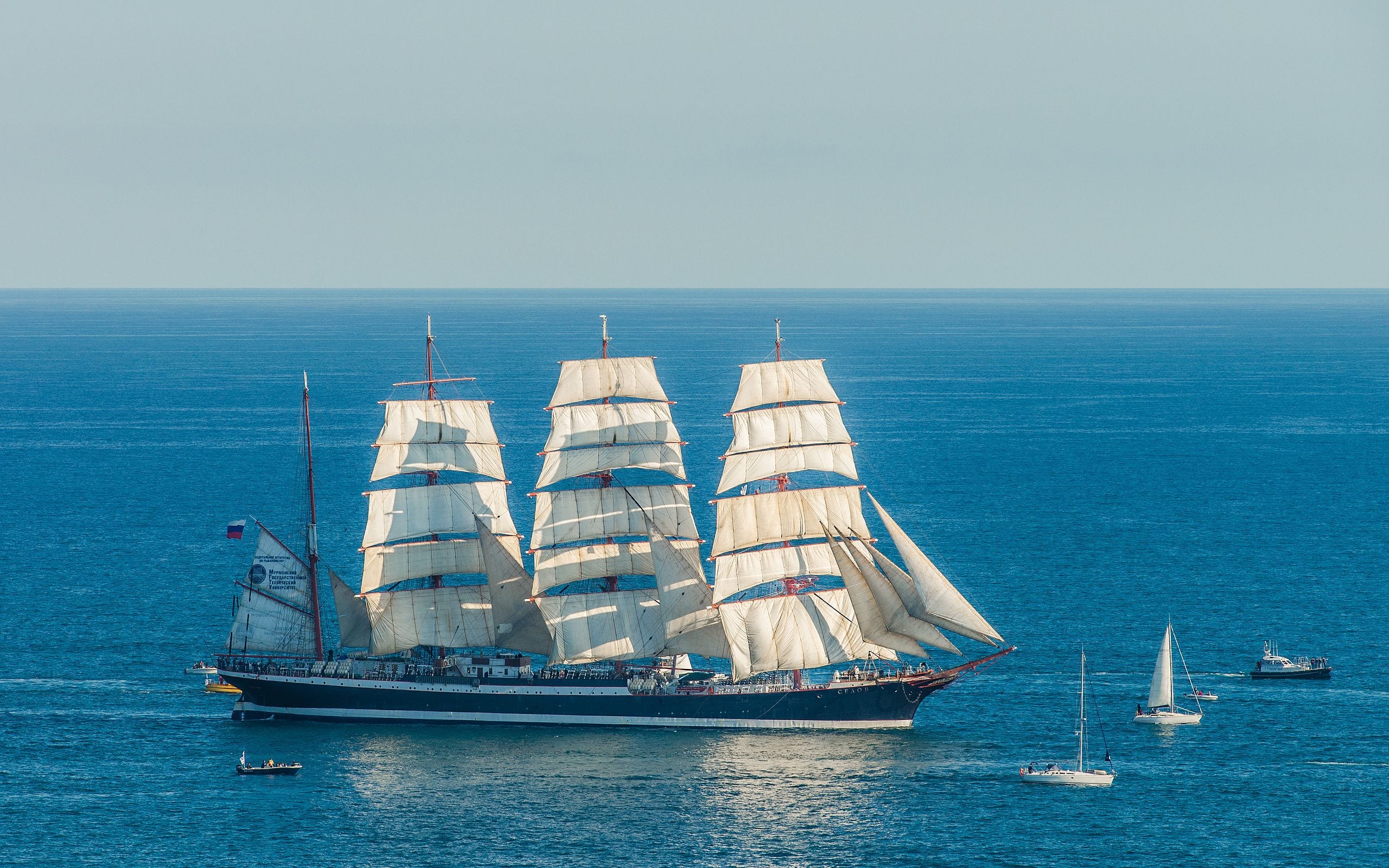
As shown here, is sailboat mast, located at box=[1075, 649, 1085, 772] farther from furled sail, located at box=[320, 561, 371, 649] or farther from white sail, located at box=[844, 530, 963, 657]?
furled sail, located at box=[320, 561, 371, 649]

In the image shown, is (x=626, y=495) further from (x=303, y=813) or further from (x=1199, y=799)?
(x=1199, y=799)

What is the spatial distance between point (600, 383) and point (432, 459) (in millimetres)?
11729

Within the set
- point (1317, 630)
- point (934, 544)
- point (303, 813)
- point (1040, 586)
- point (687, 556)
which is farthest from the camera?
point (934, 544)

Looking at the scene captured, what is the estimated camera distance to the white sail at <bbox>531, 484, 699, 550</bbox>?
105 meters

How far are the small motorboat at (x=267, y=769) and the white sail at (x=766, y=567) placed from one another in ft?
88.1

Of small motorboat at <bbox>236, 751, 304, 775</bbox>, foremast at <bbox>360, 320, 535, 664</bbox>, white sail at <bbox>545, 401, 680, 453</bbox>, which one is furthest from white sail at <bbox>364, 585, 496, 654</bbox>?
small motorboat at <bbox>236, 751, 304, 775</bbox>

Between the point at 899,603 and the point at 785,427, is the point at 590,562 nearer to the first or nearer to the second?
the point at 785,427

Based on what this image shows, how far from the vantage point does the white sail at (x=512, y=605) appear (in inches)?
4188

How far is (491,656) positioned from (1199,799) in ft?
144

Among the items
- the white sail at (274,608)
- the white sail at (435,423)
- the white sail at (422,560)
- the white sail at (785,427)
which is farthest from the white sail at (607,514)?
the white sail at (274,608)

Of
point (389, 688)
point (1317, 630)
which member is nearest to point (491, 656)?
point (389, 688)

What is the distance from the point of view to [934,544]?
472 ft

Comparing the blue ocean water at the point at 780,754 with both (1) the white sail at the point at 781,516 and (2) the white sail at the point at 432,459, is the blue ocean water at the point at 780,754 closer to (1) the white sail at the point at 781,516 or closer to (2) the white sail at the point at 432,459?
(1) the white sail at the point at 781,516

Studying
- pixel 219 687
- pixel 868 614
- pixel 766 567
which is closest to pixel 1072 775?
pixel 868 614
